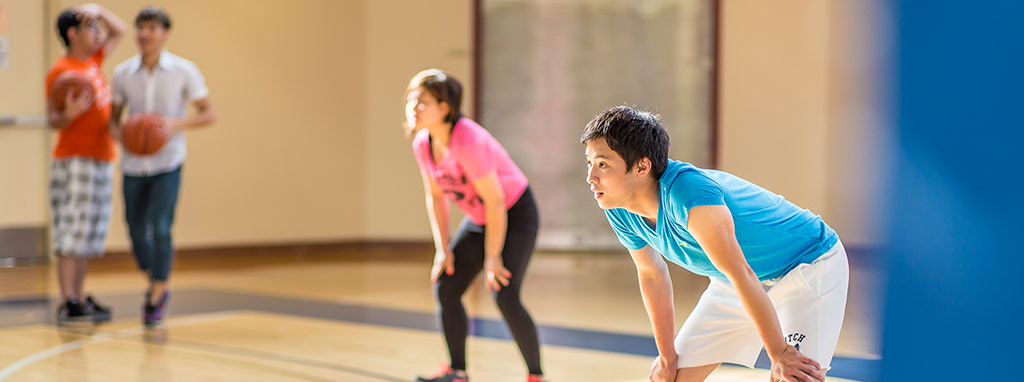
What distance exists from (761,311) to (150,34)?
10.9 feet

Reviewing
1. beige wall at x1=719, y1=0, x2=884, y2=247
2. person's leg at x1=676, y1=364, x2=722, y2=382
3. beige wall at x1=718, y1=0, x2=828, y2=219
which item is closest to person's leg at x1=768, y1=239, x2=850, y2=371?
person's leg at x1=676, y1=364, x2=722, y2=382

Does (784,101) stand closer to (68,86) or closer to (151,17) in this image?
(151,17)

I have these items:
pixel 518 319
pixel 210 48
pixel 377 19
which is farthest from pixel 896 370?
pixel 377 19

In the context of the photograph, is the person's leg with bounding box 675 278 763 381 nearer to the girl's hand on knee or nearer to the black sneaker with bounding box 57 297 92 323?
the girl's hand on knee

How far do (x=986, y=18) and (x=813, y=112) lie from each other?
6.61 metres

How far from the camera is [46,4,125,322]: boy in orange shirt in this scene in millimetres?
4391

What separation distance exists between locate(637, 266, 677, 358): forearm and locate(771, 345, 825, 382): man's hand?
0.32 meters

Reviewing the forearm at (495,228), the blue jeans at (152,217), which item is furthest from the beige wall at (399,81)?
the forearm at (495,228)

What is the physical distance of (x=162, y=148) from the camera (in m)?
4.29

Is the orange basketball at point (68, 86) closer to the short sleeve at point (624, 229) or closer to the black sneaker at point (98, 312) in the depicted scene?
the black sneaker at point (98, 312)

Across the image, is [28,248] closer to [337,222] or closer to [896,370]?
[337,222]

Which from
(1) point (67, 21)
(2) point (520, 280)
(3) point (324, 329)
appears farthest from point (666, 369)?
(1) point (67, 21)

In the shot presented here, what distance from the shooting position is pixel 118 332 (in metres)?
4.16

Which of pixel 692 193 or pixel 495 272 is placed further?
pixel 495 272
